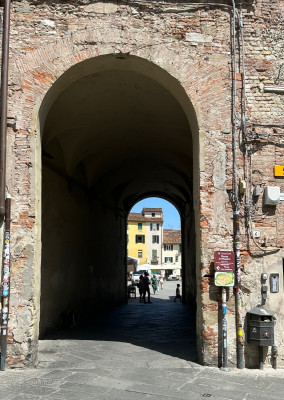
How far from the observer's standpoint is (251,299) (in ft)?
20.9

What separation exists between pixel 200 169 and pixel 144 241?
183 ft

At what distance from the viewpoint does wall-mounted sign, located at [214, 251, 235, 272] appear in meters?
6.24

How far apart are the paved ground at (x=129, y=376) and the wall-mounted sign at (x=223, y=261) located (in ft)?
4.76

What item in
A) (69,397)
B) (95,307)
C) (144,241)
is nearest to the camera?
(69,397)

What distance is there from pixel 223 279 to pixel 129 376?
1926 mm

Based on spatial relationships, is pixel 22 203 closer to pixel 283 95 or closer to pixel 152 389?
pixel 152 389

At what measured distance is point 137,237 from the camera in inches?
2436

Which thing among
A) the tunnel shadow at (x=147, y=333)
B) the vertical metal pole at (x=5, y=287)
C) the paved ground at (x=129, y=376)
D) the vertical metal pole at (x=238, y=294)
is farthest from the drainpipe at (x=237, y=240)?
the vertical metal pole at (x=5, y=287)

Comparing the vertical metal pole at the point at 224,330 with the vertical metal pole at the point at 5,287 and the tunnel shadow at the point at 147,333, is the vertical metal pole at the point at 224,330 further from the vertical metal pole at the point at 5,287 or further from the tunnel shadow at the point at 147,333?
the vertical metal pole at the point at 5,287

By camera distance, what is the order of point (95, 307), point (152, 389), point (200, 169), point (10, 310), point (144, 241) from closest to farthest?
point (152, 389), point (10, 310), point (200, 169), point (95, 307), point (144, 241)

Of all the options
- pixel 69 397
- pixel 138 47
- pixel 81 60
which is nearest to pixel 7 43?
pixel 81 60

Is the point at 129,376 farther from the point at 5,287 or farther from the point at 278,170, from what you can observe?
the point at 278,170

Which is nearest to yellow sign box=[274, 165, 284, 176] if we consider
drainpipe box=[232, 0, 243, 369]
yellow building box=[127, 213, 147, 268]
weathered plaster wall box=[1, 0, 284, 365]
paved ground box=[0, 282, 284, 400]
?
weathered plaster wall box=[1, 0, 284, 365]

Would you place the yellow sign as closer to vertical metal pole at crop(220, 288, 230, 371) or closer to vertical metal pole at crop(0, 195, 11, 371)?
vertical metal pole at crop(220, 288, 230, 371)
